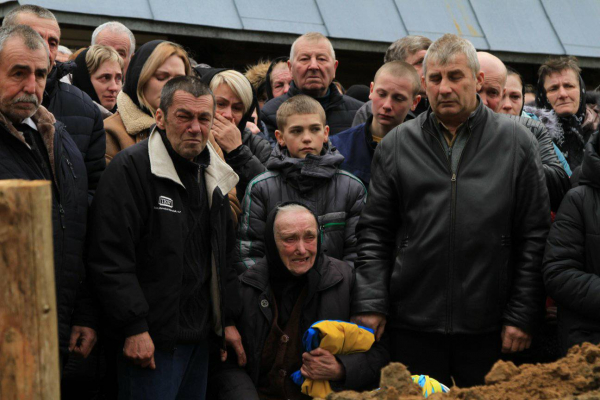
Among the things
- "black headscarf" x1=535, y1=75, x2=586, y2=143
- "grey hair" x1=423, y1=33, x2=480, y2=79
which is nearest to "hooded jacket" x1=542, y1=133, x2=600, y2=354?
"grey hair" x1=423, y1=33, x2=480, y2=79

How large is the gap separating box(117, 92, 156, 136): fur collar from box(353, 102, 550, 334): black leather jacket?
1.38m

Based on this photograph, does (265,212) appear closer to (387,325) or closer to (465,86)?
(387,325)

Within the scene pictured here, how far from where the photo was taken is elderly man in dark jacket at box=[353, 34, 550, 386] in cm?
443

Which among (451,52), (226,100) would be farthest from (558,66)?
(226,100)

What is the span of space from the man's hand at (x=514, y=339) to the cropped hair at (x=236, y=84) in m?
2.24

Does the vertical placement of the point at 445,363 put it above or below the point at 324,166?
below

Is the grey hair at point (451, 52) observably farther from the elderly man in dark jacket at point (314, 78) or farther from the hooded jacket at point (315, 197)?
the elderly man in dark jacket at point (314, 78)

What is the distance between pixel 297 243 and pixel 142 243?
925mm

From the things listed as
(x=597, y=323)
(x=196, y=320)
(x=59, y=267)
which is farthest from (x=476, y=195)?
(x=59, y=267)

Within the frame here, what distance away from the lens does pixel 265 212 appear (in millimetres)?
5031

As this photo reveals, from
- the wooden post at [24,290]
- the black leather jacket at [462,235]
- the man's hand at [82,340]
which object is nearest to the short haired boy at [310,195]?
the black leather jacket at [462,235]

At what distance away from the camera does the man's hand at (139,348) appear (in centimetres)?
396

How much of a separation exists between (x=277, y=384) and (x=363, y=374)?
479 mm

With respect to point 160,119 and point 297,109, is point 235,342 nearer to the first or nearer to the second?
point 160,119
